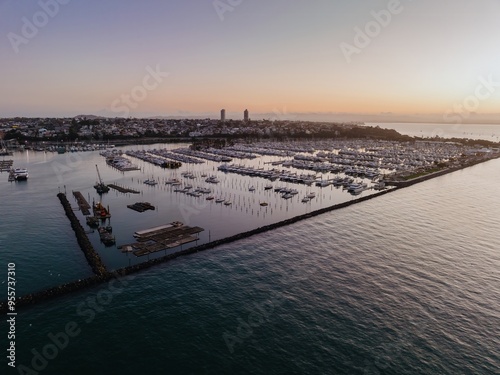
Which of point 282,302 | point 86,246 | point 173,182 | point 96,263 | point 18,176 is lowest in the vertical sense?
point 282,302

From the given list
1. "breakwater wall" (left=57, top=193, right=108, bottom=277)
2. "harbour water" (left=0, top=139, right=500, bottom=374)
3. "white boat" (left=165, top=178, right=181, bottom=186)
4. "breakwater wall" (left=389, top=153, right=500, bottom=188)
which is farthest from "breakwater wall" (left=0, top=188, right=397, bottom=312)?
"breakwater wall" (left=389, top=153, right=500, bottom=188)

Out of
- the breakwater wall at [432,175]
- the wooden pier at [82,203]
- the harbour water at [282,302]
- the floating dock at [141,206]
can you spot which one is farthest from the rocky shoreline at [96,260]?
the breakwater wall at [432,175]

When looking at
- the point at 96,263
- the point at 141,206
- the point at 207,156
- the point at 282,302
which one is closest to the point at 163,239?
the point at 96,263

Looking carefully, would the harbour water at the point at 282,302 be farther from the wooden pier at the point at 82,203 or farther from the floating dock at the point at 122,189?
the floating dock at the point at 122,189

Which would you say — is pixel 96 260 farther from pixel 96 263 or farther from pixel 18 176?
pixel 18 176

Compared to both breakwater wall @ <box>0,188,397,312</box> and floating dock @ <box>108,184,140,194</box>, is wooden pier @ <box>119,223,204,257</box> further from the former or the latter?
floating dock @ <box>108,184,140,194</box>

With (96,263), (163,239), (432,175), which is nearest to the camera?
(96,263)
